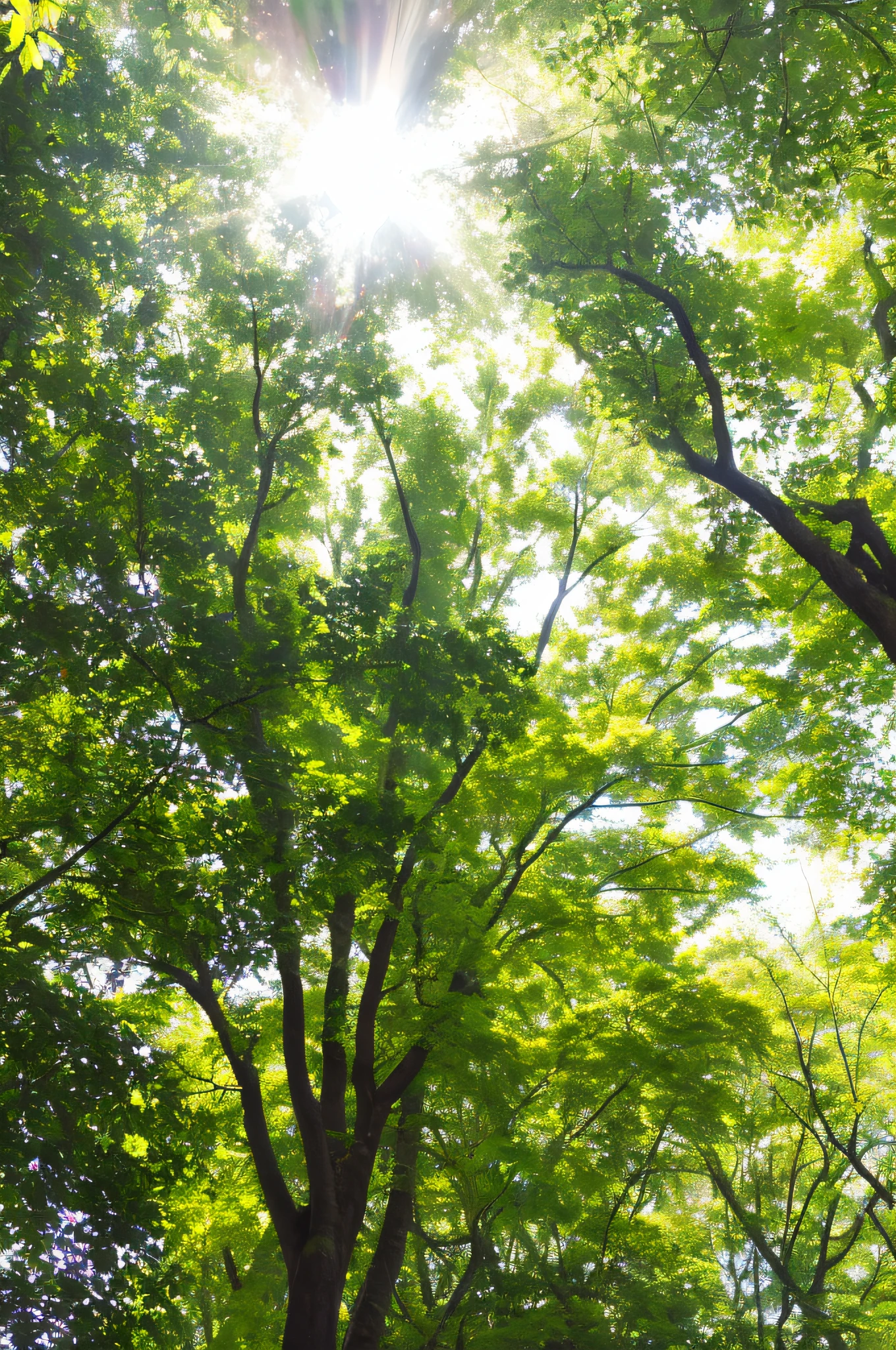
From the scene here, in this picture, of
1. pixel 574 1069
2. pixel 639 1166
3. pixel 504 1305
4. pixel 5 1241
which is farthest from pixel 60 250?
pixel 639 1166

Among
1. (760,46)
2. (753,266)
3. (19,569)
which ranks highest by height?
(753,266)

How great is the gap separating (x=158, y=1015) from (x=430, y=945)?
9.06 feet

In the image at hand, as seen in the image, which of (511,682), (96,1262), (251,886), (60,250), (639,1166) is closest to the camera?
(96,1262)

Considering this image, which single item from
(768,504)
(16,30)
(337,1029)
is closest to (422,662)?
(768,504)

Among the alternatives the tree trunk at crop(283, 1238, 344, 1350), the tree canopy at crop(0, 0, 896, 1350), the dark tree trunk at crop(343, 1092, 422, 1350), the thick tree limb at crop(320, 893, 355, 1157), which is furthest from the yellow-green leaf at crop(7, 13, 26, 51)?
the dark tree trunk at crop(343, 1092, 422, 1350)

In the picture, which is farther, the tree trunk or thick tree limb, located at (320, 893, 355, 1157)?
thick tree limb, located at (320, 893, 355, 1157)

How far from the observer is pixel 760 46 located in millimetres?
5980

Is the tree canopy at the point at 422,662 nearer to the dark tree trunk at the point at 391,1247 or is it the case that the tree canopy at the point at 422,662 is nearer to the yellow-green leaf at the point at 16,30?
the dark tree trunk at the point at 391,1247

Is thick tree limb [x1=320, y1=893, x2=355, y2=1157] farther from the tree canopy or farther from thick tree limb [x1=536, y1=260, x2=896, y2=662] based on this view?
thick tree limb [x1=536, y1=260, x2=896, y2=662]

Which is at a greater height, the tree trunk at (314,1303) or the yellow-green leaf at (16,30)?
the yellow-green leaf at (16,30)

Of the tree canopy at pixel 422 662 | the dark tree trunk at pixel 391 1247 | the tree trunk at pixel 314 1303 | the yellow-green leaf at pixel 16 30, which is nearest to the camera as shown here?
the yellow-green leaf at pixel 16 30

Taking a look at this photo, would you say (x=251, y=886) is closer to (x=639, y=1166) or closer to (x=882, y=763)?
(x=882, y=763)

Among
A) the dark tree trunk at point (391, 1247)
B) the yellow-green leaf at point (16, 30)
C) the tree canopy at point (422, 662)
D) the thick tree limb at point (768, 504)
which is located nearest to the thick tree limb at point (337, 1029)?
the tree canopy at point (422, 662)

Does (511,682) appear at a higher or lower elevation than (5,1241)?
higher
